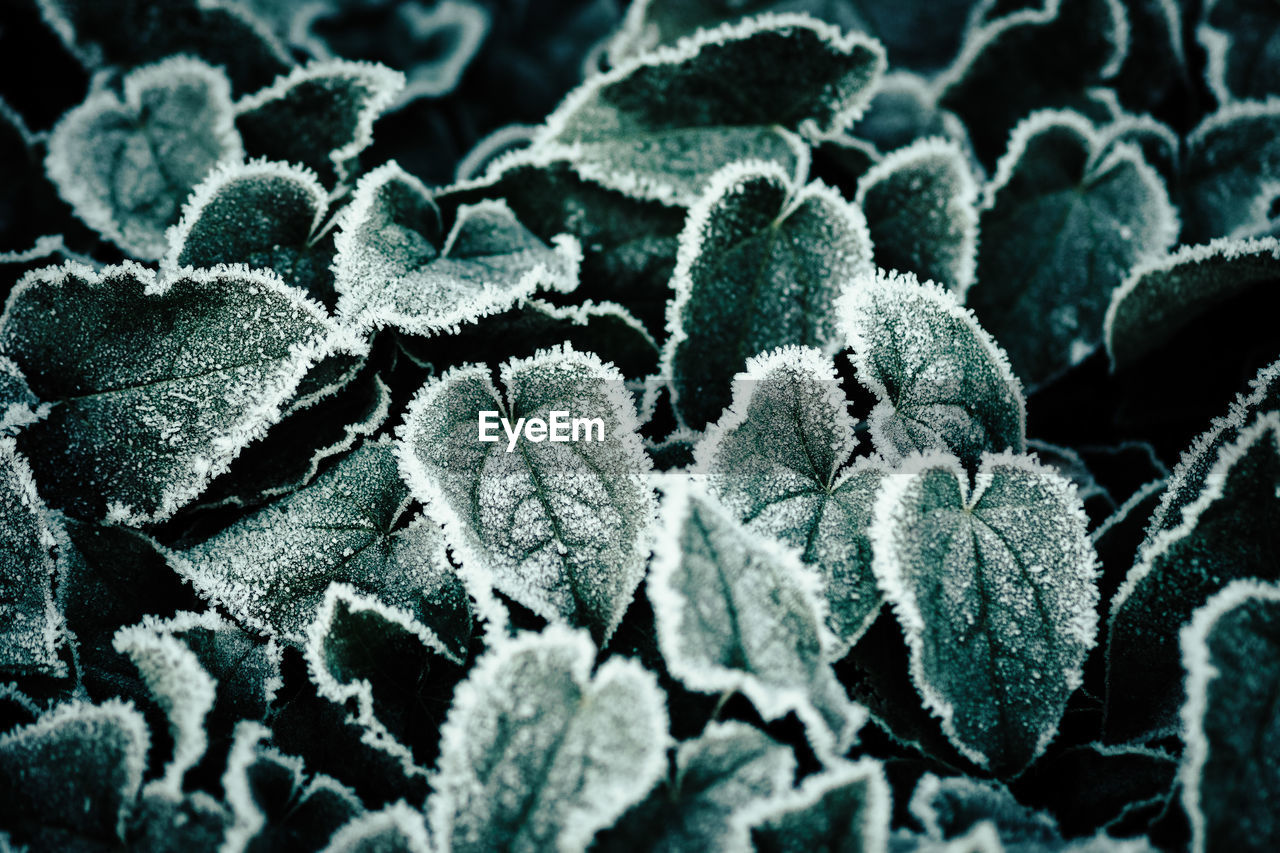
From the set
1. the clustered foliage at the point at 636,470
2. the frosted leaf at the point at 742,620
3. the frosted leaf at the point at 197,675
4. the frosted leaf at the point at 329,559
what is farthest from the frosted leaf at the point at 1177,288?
the frosted leaf at the point at 197,675

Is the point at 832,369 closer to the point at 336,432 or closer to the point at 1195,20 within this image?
the point at 336,432

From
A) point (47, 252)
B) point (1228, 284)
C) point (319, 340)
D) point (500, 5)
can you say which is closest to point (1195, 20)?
point (1228, 284)

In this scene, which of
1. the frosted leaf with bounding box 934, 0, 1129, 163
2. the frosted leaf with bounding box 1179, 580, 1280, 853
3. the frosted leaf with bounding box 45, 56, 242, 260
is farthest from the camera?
the frosted leaf with bounding box 934, 0, 1129, 163

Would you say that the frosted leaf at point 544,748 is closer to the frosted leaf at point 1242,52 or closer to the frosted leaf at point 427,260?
the frosted leaf at point 427,260

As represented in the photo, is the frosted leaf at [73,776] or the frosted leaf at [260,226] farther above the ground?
the frosted leaf at [260,226]

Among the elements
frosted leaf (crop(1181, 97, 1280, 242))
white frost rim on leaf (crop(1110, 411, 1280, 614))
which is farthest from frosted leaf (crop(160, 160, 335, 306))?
frosted leaf (crop(1181, 97, 1280, 242))

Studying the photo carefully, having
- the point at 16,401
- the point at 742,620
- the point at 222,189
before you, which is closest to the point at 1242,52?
the point at 742,620

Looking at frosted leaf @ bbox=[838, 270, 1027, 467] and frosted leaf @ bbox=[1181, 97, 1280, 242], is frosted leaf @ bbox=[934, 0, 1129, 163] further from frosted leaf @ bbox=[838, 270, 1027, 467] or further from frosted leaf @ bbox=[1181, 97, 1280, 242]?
frosted leaf @ bbox=[838, 270, 1027, 467]
